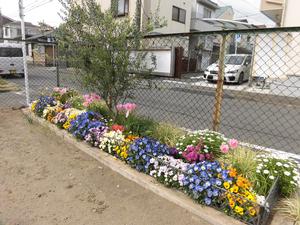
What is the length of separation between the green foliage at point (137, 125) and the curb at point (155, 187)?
1.76 ft

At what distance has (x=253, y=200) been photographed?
2.20 m

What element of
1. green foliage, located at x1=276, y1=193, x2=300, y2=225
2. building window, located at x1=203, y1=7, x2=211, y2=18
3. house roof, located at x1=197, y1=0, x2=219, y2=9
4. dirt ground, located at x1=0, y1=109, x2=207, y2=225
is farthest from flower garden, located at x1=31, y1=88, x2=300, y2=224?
building window, located at x1=203, y1=7, x2=211, y2=18

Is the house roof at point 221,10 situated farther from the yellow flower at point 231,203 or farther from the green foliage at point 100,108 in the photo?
the yellow flower at point 231,203

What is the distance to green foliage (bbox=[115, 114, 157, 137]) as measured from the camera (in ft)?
12.1

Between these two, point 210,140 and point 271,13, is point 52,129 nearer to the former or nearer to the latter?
point 210,140

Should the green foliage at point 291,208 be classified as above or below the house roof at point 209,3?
below

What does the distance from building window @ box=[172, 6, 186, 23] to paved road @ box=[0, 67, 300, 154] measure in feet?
43.2

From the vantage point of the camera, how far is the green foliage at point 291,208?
221cm

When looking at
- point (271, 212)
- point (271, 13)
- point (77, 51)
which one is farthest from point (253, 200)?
point (271, 13)

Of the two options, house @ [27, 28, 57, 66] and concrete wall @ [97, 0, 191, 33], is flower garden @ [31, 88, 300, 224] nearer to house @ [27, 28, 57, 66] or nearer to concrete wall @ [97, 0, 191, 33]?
house @ [27, 28, 57, 66]

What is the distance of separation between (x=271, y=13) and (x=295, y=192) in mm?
11631

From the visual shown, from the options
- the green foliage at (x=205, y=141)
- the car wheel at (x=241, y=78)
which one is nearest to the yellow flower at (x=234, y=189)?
the green foliage at (x=205, y=141)

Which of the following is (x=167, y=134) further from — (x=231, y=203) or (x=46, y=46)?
(x=46, y=46)

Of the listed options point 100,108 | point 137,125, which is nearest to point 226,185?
point 137,125
